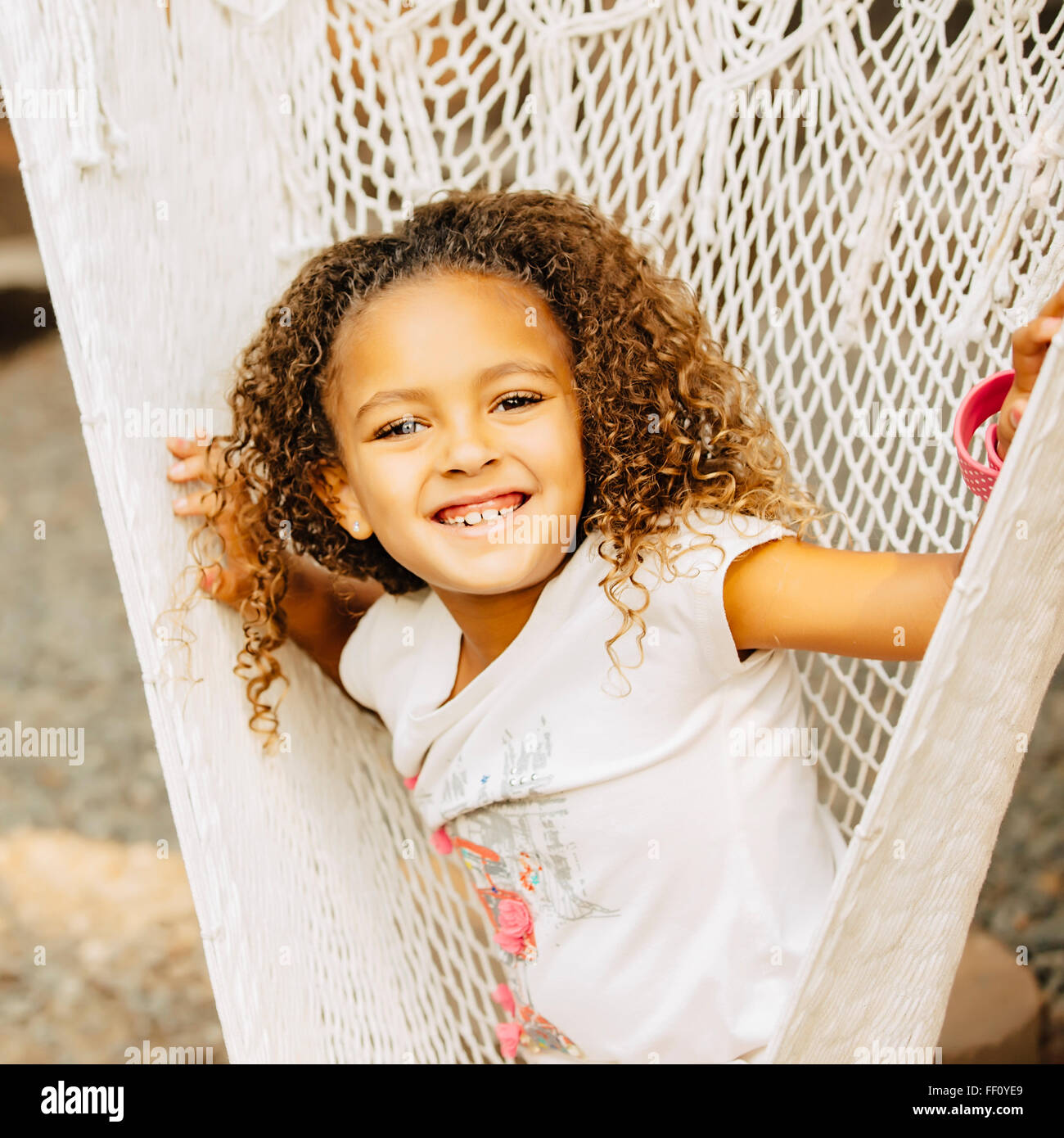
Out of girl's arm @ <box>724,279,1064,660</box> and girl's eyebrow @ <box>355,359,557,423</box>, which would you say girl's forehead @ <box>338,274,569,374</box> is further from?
girl's arm @ <box>724,279,1064,660</box>

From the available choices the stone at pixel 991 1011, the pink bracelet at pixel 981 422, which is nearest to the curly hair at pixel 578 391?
the pink bracelet at pixel 981 422

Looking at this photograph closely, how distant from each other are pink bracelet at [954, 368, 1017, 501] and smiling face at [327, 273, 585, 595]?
32cm

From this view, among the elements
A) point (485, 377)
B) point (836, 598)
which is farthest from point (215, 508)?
point (836, 598)

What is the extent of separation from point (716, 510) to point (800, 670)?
0.39 metres

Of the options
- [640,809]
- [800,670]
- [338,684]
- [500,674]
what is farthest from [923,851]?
[338,684]

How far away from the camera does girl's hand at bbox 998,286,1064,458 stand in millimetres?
774

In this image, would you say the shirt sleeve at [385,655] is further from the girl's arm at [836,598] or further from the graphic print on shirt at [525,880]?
the girl's arm at [836,598]

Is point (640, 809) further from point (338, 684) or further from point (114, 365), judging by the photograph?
point (114, 365)

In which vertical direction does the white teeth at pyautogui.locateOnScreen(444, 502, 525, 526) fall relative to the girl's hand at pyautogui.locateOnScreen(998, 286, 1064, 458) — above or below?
below

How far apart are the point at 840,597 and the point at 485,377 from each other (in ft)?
1.10

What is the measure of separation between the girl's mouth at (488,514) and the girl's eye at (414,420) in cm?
8

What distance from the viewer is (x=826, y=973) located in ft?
2.68

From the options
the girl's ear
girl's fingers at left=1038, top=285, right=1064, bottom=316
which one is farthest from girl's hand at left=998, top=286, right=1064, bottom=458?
the girl's ear

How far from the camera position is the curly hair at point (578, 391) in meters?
1.06
